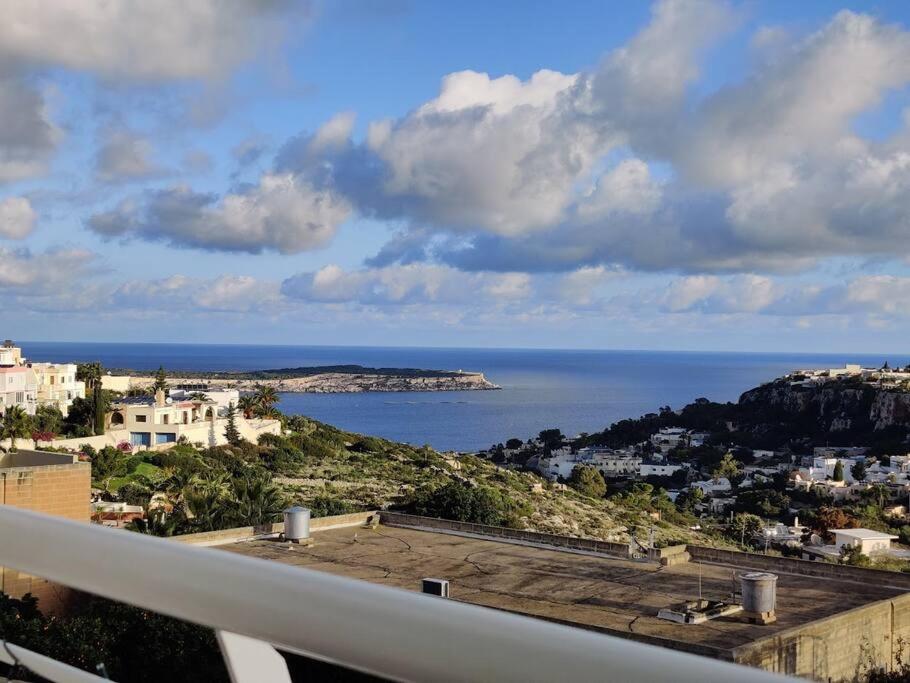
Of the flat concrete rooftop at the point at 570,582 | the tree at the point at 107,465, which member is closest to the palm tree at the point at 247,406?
the tree at the point at 107,465

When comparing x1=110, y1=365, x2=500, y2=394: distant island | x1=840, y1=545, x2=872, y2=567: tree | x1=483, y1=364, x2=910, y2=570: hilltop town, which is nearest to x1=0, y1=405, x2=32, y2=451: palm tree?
x1=483, y1=364, x2=910, y2=570: hilltop town

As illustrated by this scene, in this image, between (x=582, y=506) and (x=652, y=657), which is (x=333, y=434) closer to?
(x=582, y=506)

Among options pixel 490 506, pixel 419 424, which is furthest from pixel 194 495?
pixel 419 424

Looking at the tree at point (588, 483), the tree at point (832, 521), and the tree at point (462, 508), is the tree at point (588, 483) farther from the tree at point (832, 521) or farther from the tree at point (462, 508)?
the tree at point (462, 508)

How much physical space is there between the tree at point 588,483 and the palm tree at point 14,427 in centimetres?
2599

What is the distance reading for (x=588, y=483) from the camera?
5284cm

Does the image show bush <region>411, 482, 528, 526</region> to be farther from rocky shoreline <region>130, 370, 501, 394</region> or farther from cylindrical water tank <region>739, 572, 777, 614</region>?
rocky shoreline <region>130, 370, 501, 394</region>

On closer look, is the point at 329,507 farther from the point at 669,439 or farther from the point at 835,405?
the point at 835,405

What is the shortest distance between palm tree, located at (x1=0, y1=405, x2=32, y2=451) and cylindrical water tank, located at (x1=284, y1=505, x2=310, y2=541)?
1794 cm

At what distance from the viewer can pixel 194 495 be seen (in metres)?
24.5

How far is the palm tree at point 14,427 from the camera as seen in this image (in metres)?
33.5

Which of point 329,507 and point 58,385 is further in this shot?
point 58,385

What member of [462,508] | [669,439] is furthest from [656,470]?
[462,508]

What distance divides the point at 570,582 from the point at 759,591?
3.35 meters
